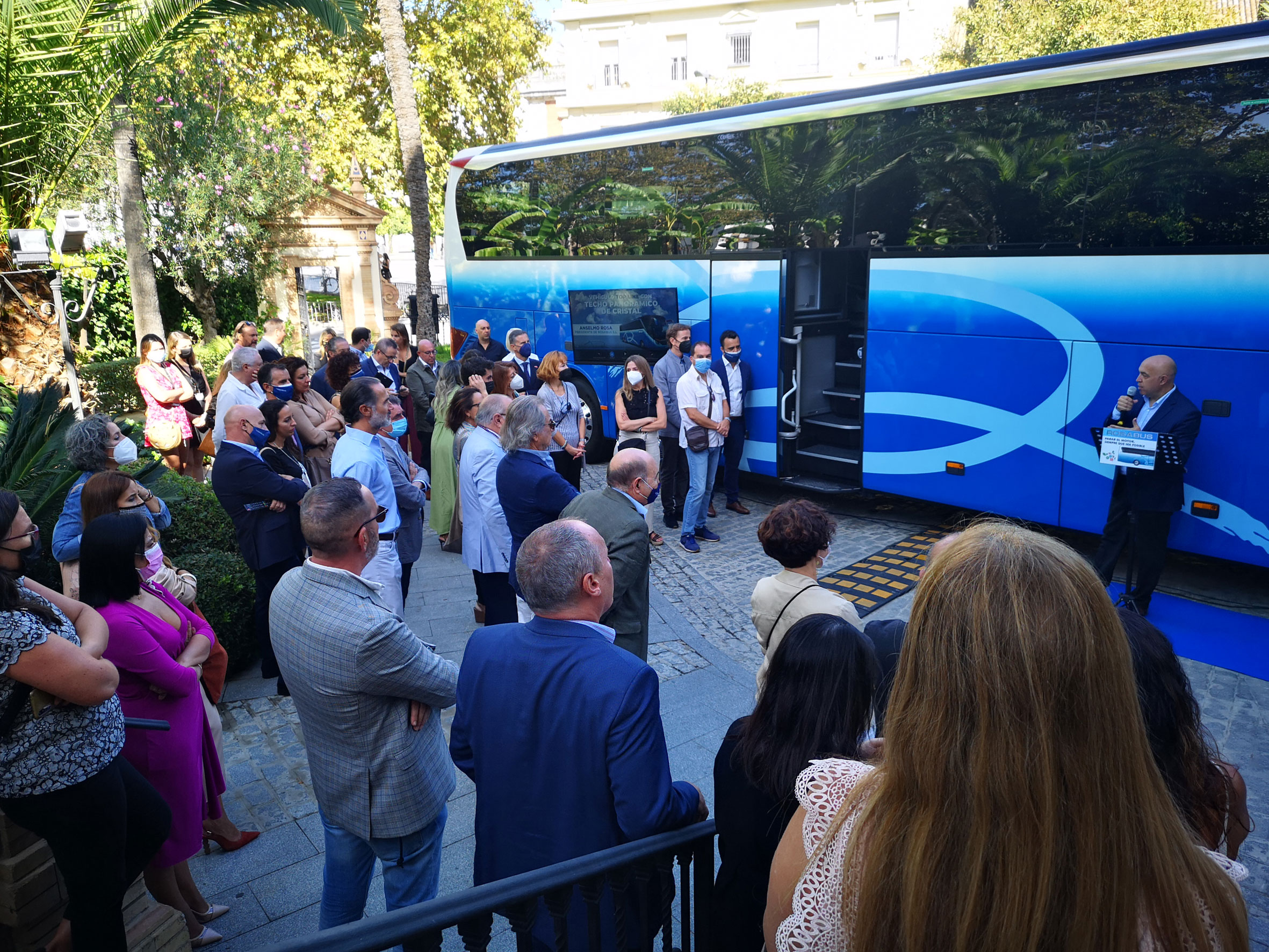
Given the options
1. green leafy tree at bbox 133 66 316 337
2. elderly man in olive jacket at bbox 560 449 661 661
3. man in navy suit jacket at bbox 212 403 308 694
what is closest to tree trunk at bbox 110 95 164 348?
green leafy tree at bbox 133 66 316 337

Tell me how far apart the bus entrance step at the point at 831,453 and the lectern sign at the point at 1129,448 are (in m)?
2.94

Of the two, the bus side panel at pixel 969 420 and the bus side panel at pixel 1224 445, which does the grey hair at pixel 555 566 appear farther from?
the bus side panel at pixel 969 420

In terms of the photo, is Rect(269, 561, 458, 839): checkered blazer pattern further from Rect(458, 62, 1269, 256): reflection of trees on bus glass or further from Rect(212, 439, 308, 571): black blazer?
Rect(458, 62, 1269, 256): reflection of trees on bus glass

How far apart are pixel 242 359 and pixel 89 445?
2371 mm

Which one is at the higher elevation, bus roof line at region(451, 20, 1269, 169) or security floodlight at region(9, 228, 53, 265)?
bus roof line at region(451, 20, 1269, 169)

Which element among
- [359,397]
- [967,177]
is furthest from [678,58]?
[359,397]

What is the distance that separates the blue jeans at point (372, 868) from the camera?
10.0 feet

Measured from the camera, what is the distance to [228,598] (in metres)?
5.79

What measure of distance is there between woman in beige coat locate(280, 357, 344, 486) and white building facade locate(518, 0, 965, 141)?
3492 cm

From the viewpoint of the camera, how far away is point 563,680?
94.6 inches

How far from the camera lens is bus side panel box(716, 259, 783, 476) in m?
9.45

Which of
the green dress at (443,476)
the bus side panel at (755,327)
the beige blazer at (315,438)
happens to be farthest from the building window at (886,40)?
the beige blazer at (315,438)

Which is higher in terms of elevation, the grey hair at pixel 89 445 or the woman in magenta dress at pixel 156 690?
the grey hair at pixel 89 445

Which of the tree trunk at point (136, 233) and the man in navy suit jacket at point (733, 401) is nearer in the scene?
the man in navy suit jacket at point (733, 401)
